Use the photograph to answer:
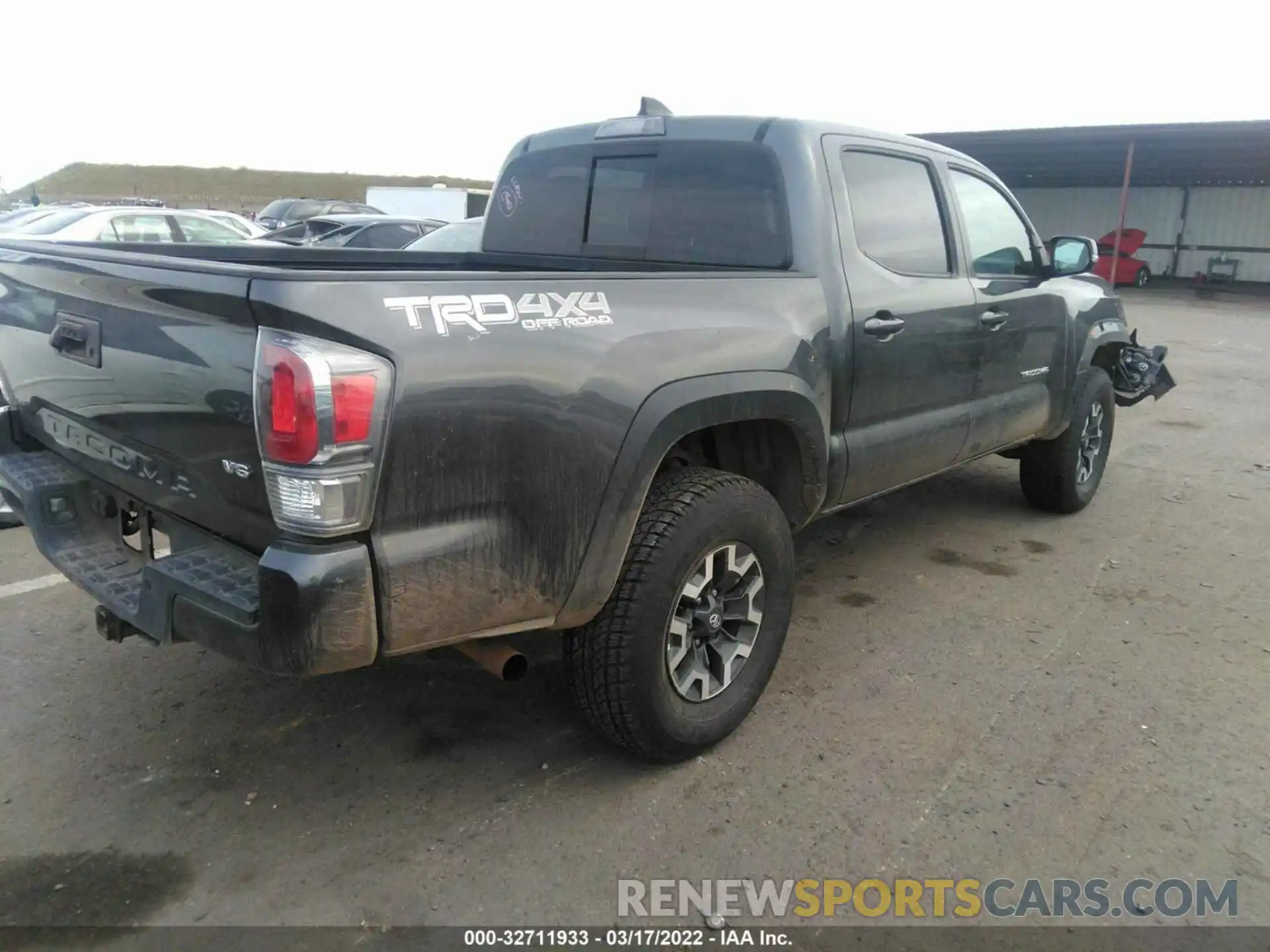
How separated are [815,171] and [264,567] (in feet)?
7.67

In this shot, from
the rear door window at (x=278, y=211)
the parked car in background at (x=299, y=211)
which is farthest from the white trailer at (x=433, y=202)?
the rear door window at (x=278, y=211)

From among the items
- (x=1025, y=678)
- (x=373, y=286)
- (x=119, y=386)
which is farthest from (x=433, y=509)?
(x=1025, y=678)

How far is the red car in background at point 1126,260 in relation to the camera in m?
27.0

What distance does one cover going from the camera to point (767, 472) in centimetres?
348

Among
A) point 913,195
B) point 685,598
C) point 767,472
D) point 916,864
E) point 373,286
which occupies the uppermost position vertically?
point 913,195

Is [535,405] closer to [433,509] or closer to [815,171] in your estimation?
[433,509]

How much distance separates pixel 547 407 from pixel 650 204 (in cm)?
163

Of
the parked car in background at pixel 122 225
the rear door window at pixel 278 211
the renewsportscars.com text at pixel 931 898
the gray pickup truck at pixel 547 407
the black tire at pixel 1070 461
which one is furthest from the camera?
the rear door window at pixel 278 211

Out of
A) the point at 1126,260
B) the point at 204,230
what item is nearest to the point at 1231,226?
the point at 1126,260

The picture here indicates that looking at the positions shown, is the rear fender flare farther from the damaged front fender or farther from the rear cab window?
the damaged front fender

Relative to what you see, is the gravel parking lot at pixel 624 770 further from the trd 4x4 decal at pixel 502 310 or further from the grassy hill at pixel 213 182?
the grassy hill at pixel 213 182

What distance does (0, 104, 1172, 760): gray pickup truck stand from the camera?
2133mm

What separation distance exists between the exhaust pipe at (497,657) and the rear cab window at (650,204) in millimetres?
1679

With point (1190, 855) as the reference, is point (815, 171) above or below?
above
